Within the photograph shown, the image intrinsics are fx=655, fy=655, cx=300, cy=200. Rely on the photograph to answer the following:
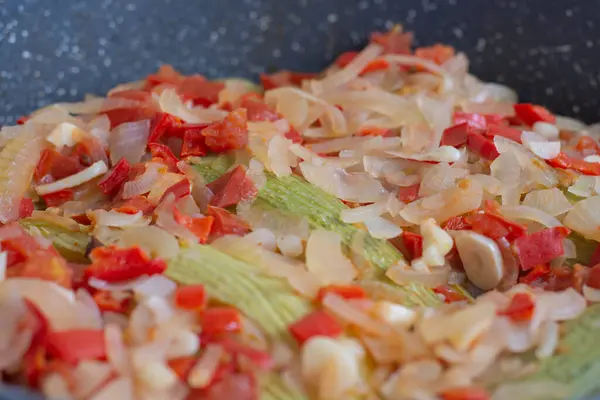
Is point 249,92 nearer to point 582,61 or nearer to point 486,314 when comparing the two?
point 582,61

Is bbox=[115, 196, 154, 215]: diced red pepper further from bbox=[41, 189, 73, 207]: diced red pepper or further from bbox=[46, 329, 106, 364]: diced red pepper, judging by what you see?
bbox=[46, 329, 106, 364]: diced red pepper

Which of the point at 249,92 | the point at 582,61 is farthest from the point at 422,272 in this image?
the point at 582,61

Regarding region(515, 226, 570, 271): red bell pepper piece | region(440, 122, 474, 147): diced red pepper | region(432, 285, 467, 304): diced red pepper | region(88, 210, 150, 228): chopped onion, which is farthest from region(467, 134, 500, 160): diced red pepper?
region(88, 210, 150, 228): chopped onion

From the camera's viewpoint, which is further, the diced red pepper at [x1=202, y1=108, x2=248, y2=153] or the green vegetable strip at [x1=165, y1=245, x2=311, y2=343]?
the diced red pepper at [x1=202, y1=108, x2=248, y2=153]

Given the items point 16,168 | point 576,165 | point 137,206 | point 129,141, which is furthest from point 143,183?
point 576,165

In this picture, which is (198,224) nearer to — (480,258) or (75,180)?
(75,180)
